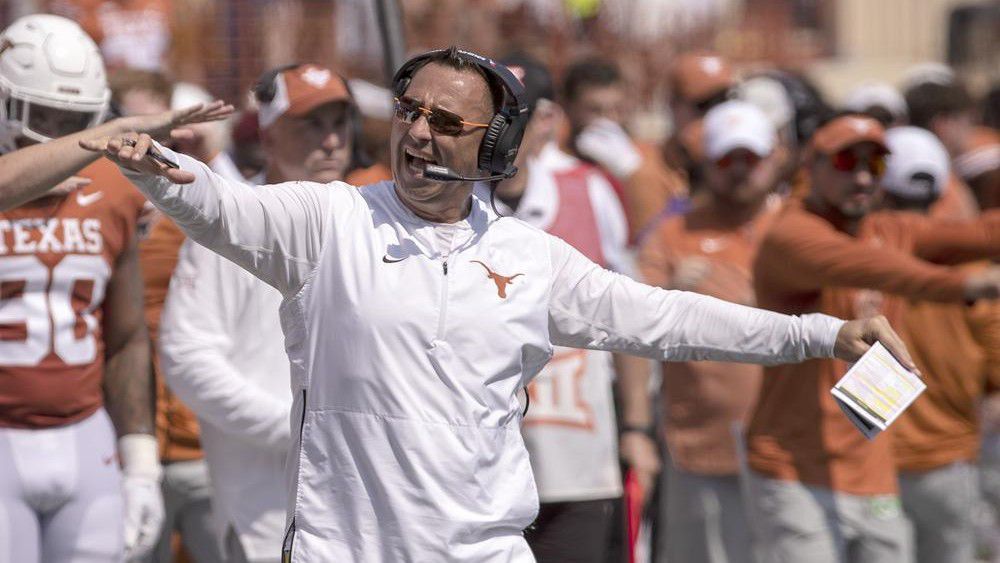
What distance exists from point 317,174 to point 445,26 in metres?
7.73

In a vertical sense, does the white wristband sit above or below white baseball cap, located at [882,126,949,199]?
below

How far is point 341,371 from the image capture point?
3.95 metres

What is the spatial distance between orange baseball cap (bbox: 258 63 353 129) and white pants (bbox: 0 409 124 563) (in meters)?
1.18

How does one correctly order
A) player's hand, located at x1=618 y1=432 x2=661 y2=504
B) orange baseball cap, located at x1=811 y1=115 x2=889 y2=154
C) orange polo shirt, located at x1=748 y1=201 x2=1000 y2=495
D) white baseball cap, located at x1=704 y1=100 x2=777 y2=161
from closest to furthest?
1. orange polo shirt, located at x1=748 y1=201 x2=1000 y2=495
2. orange baseball cap, located at x1=811 y1=115 x2=889 y2=154
3. player's hand, located at x1=618 y1=432 x2=661 y2=504
4. white baseball cap, located at x1=704 y1=100 x2=777 y2=161

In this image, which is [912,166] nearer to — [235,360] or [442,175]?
[235,360]

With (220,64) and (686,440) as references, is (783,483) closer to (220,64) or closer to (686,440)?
(686,440)

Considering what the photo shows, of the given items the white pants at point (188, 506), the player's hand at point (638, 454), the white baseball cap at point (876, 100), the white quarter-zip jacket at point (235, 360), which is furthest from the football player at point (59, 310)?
the white baseball cap at point (876, 100)

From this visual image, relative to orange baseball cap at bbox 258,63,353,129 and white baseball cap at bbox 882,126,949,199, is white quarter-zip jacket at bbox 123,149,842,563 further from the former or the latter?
white baseball cap at bbox 882,126,949,199

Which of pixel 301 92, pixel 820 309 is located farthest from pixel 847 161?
pixel 301 92

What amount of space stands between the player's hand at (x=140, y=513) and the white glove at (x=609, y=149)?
4.37 m

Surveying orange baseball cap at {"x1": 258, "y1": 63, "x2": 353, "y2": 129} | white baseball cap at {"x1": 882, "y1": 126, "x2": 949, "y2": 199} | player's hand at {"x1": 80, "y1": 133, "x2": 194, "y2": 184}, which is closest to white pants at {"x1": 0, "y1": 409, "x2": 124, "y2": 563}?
orange baseball cap at {"x1": 258, "y1": 63, "x2": 353, "y2": 129}

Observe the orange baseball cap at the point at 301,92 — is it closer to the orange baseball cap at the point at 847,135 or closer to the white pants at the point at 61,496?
the white pants at the point at 61,496

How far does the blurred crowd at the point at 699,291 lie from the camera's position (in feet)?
18.6

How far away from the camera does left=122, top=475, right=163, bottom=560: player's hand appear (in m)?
5.53
